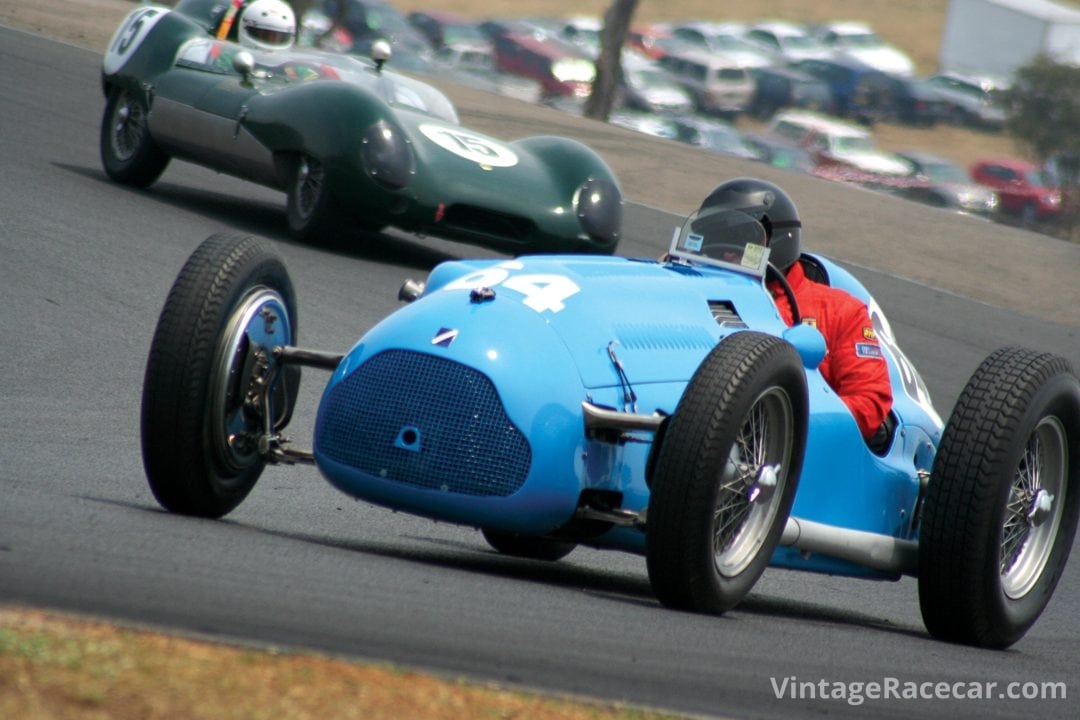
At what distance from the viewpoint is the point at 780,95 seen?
45.2 meters

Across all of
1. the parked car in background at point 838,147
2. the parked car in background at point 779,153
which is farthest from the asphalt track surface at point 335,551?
the parked car in background at point 838,147

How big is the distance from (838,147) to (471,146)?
2536cm

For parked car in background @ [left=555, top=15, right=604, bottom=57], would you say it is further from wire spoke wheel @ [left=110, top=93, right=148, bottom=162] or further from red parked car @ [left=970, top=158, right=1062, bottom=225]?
wire spoke wheel @ [left=110, top=93, right=148, bottom=162]

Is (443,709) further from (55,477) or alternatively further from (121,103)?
(121,103)

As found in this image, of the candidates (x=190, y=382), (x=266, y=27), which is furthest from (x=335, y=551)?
(x=266, y=27)

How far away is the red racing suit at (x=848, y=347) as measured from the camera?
6.02 meters

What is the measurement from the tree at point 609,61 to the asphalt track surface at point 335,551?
1517 cm

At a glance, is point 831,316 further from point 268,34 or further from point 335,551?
point 268,34

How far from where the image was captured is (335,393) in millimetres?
5137

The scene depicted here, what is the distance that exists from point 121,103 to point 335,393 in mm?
8218

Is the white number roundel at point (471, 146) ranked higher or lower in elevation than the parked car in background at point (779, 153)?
higher

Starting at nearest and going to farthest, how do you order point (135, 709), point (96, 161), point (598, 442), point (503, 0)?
point (135, 709) → point (598, 442) → point (96, 161) → point (503, 0)

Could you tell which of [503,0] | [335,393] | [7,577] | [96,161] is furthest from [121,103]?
[503,0]

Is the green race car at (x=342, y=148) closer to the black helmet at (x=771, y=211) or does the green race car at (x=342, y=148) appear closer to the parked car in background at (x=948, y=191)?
the black helmet at (x=771, y=211)
